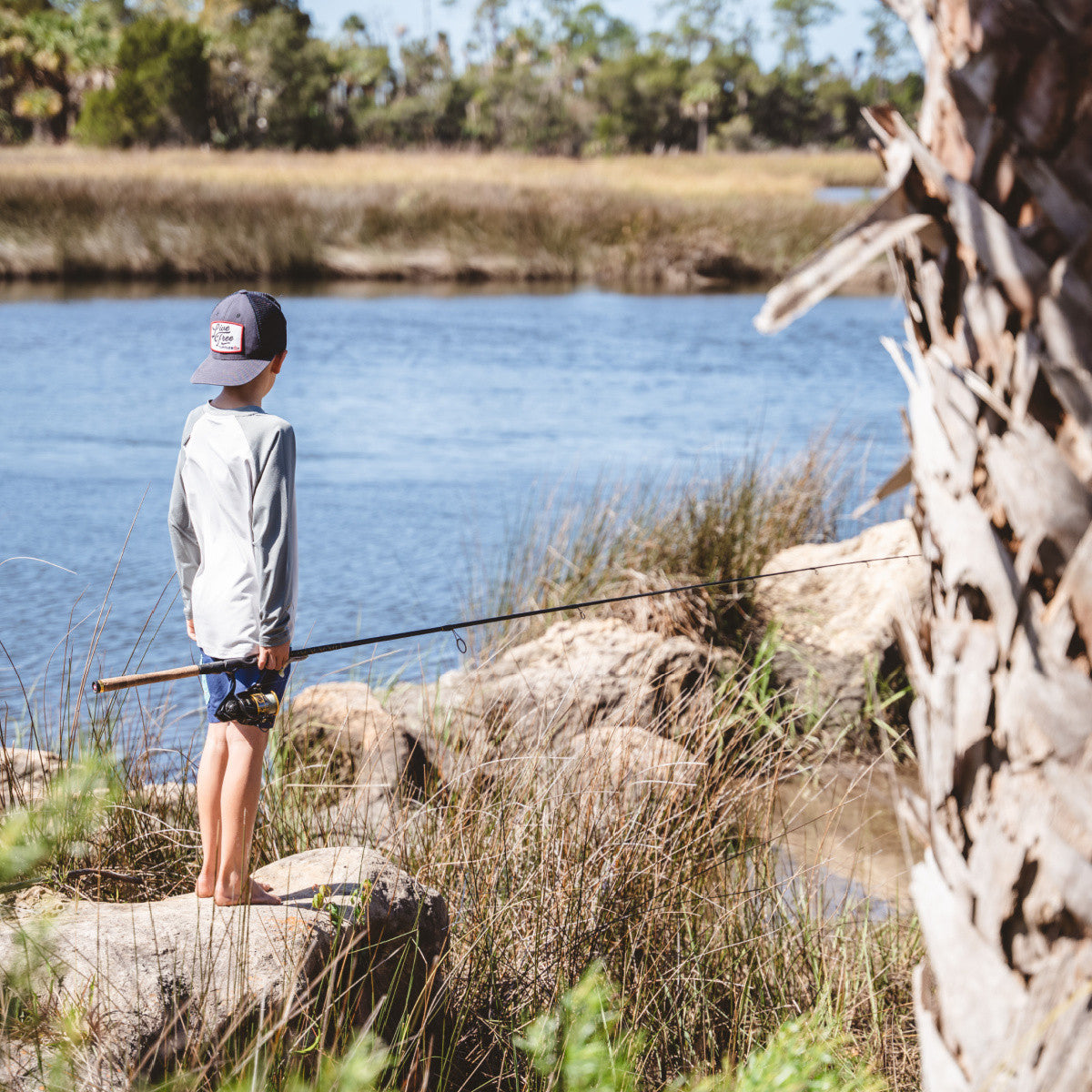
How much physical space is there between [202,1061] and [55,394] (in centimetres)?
993

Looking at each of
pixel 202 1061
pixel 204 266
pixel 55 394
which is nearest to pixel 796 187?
pixel 204 266

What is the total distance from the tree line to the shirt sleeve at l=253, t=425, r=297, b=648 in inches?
1570

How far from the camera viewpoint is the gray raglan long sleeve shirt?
2.38 m

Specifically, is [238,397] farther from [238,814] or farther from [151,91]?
[151,91]

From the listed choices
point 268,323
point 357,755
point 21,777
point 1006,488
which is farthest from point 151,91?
point 1006,488

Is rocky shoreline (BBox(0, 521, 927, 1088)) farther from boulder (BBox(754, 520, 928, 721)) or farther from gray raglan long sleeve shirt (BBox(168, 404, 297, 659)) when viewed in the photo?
gray raglan long sleeve shirt (BBox(168, 404, 297, 659))

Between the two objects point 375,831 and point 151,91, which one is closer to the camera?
point 375,831

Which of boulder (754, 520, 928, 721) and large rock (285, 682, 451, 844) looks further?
boulder (754, 520, 928, 721)

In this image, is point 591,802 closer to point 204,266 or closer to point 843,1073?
point 843,1073

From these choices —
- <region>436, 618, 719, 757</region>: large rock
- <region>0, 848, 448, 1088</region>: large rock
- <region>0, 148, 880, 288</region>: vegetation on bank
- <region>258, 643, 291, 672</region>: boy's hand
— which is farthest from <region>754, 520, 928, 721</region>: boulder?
<region>0, 148, 880, 288</region>: vegetation on bank

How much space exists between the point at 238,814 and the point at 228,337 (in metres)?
0.94

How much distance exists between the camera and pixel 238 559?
8.01 feet

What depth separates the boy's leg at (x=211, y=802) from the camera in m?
2.40

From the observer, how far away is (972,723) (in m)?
1.22
